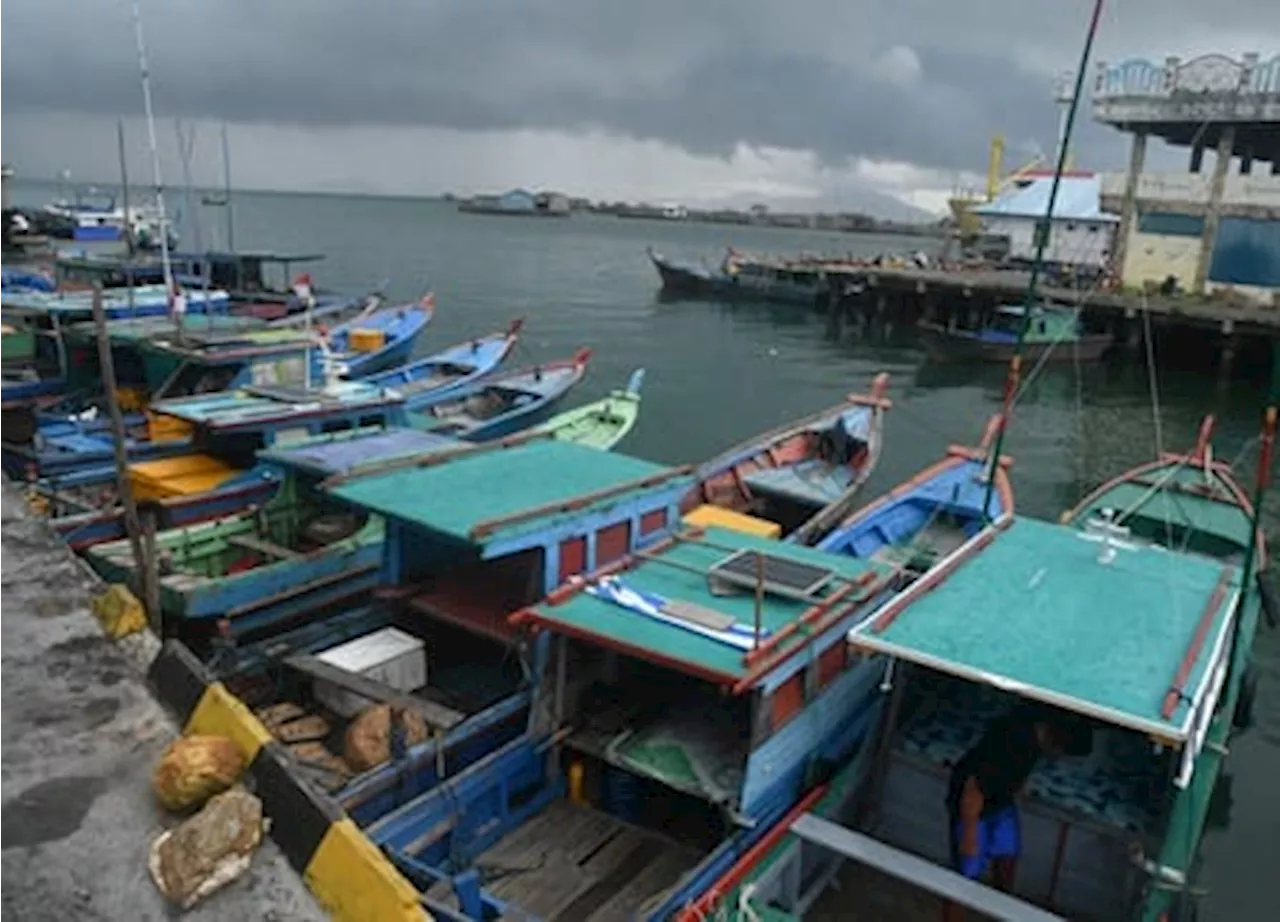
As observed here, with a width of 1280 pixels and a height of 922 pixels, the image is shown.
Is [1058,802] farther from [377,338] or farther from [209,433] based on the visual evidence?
[377,338]

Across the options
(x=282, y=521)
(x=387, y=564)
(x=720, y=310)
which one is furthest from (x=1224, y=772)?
(x=720, y=310)

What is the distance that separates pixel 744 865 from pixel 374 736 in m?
3.30

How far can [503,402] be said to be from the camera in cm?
2272

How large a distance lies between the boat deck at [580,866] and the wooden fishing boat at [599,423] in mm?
11418

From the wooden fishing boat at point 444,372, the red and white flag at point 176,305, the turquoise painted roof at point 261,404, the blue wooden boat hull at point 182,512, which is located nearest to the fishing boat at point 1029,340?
the wooden fishing boat at point 444,372

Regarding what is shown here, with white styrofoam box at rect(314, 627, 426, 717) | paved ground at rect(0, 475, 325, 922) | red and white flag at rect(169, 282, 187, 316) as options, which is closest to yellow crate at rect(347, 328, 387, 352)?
red and white flag at rect(169, 282, 187, 316)

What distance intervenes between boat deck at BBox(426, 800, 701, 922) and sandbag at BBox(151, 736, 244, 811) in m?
2.85

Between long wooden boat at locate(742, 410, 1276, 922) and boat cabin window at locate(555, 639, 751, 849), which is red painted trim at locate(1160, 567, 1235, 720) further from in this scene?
boat cabin window at locate(555, 639, 751, 849)

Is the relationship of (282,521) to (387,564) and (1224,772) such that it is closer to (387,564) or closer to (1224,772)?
(387,564)

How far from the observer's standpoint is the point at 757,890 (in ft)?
24.5

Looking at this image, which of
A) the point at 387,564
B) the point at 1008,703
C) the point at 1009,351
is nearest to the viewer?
the point at 1008,703

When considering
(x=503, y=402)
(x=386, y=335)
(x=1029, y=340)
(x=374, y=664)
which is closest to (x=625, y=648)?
(x=374, y=664)

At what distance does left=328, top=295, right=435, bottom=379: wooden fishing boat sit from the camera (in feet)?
86.2

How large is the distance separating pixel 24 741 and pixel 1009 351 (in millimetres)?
37955
